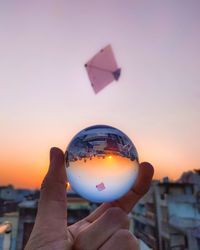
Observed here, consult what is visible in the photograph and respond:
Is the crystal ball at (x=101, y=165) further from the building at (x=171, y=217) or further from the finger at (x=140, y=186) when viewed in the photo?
the building at (x=171, y=217)

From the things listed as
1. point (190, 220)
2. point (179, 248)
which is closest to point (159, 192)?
point (190, 220)

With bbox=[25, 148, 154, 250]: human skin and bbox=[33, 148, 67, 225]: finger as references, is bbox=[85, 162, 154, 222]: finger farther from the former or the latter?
bbox=[33, 148, 67, 225]: finger

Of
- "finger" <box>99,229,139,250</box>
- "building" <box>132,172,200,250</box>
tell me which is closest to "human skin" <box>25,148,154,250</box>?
"finger" <box>99,229,139,250</box>

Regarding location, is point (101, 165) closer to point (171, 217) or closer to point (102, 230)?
point (102, 230)

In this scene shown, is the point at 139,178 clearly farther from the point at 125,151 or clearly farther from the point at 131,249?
the point at 131,249

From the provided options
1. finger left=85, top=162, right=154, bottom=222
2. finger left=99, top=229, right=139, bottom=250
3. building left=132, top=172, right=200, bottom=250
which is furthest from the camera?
building left=132, top=172, right=200, bottom=250

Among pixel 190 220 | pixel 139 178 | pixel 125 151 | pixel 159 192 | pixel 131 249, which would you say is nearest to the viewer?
pixel 131 249
